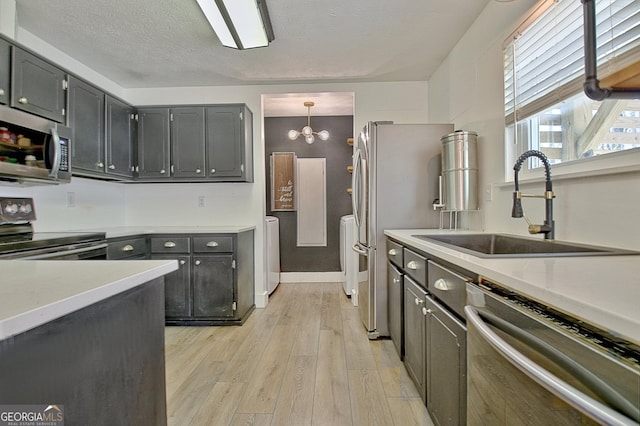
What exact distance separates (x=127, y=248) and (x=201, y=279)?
0.68m

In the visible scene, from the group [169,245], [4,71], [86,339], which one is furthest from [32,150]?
[86,339]

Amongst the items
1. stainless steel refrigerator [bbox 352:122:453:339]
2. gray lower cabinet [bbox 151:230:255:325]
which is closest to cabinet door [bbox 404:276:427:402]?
stainless steel refrigerator [bbox 352:122:453:339]

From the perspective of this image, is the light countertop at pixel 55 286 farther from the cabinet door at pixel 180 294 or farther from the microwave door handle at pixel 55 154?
the cabinet door at pixel 180 294

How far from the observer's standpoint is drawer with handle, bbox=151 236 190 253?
2.92 metres

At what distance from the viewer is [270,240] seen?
13.0 ft

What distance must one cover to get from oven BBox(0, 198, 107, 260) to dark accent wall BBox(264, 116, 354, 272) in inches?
106

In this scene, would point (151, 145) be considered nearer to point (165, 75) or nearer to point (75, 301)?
point (165, 75)

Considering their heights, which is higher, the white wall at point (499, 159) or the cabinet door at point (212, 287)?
the white wall at point (499, 159)

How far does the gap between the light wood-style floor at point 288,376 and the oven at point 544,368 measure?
939 mm

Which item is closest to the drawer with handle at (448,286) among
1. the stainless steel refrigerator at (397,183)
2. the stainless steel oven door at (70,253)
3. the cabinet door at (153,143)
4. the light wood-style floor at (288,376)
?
the light wood-style floor at (288,376)

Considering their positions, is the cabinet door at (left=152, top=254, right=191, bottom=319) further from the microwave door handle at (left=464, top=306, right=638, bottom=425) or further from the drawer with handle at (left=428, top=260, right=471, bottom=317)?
the microwave door handle at (left=464, top=306, right=638, bottom=425)

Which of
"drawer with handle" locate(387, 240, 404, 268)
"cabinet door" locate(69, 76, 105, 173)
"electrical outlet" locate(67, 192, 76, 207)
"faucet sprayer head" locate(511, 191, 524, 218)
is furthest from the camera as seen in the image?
"electrical outlet" locate(67, 192, 76, 207)

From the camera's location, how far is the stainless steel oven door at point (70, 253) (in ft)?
5.75

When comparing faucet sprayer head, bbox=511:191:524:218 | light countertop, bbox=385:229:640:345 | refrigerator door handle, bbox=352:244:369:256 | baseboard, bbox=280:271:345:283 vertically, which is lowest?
baseboard, bbox=280:271:345:283
